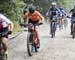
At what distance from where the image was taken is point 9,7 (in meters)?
23.0

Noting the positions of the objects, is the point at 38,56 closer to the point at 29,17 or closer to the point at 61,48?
the point at 29,17

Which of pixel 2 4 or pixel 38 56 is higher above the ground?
pixel 2 4

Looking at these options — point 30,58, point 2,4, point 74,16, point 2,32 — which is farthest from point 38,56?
point 2,4

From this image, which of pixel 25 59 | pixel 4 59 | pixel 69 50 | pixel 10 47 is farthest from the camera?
pixel 10 47

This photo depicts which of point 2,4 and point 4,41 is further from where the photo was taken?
point 2,4

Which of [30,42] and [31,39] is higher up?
[31,39]

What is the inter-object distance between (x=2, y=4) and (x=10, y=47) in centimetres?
693

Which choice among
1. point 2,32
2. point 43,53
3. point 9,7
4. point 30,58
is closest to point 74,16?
point 9,7

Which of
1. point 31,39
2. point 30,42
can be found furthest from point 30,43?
point 31,39

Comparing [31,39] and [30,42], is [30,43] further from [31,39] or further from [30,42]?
[31,39]

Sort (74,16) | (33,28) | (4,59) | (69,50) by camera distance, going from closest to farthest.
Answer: (4,59) < (33,28) < (69,50) < (74,16)

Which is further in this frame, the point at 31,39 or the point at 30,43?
the point at 31,39

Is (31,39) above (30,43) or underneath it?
above

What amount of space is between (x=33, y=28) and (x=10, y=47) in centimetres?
297
